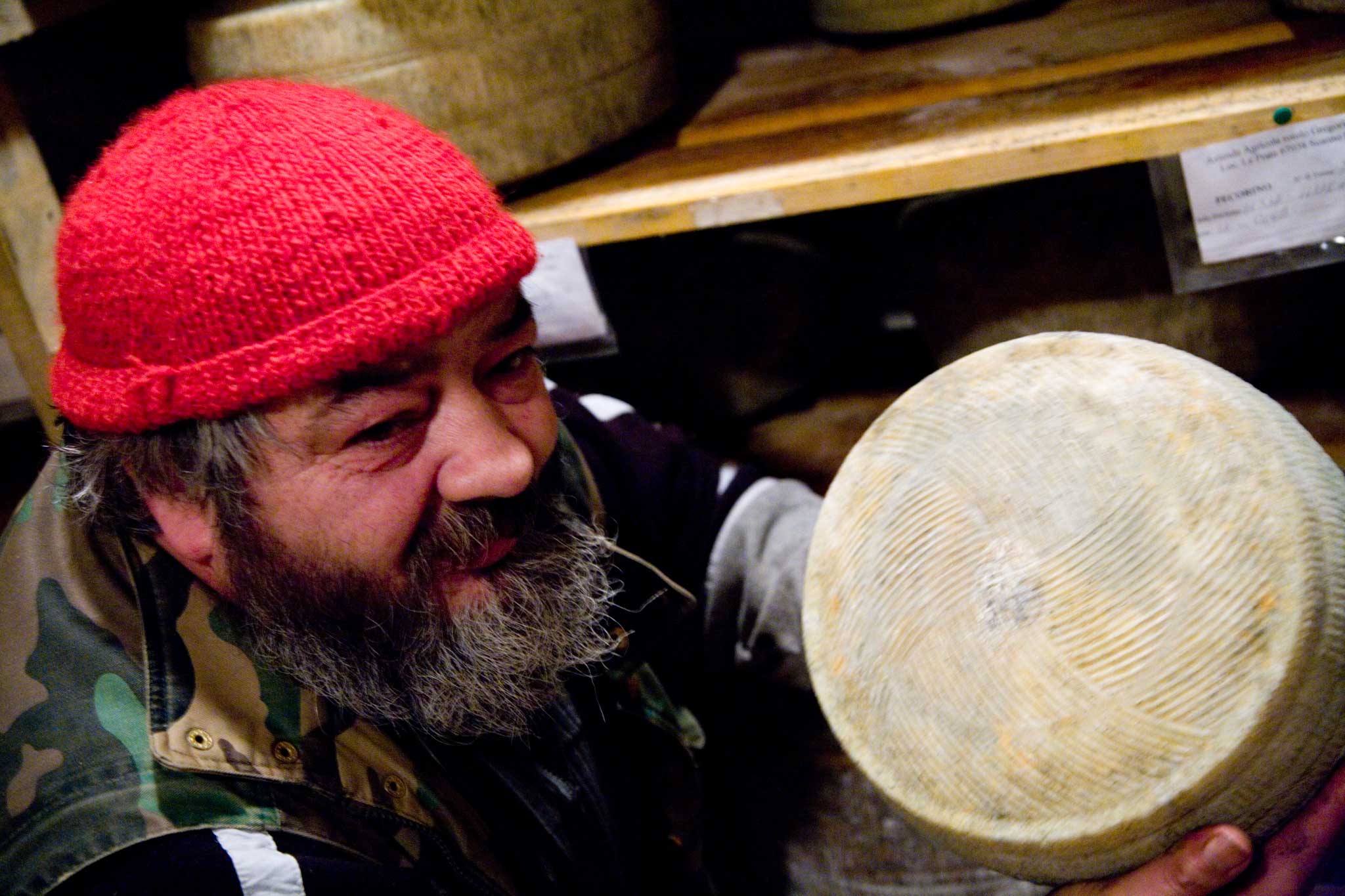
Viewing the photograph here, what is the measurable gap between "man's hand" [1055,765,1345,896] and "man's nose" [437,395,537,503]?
2.11 feet

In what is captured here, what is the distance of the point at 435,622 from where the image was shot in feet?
3.49

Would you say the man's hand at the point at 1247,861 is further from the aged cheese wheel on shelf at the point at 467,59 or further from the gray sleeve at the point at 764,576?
the aged cheese wheel on shelf at the point at 467,59

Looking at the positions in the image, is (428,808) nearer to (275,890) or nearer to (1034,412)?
Answer: (275,890)

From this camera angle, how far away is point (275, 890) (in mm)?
926

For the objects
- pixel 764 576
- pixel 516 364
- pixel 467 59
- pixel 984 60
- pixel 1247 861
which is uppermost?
pixel 467 59

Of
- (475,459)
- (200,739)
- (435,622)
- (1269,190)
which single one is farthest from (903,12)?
(200,739)

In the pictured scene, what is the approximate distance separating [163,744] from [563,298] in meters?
0.74

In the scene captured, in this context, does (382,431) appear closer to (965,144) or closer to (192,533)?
(192,533)

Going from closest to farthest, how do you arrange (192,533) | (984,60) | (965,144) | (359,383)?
1. (359,383)
2. (192,533)
3. (965,144)
4. (984,60)

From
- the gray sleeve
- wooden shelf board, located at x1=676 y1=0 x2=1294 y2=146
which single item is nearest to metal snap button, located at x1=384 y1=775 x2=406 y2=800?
the gray sleeve

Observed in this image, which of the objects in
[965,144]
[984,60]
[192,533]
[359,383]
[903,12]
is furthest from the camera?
[903,12]

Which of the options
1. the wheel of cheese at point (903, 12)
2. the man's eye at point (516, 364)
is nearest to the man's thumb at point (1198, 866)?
the man's eye at point (516, 364)

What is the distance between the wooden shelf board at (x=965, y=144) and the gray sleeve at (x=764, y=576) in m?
0.45

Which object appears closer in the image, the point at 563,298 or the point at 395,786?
the point at 395,786
